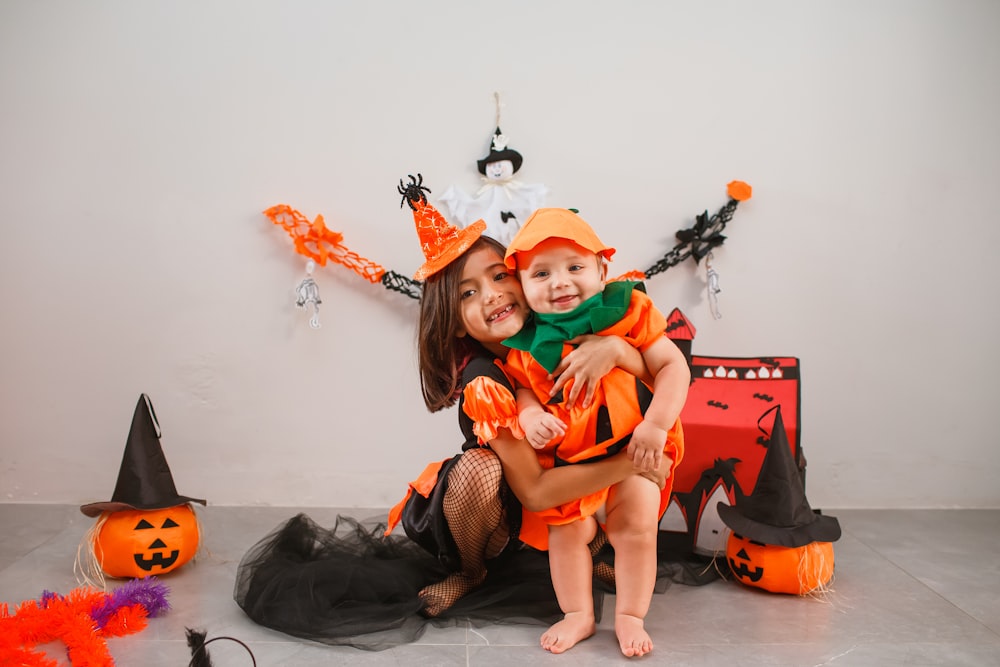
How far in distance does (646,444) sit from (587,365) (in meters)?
0.18

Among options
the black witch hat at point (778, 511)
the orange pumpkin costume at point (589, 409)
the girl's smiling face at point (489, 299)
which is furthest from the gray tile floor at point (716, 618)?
the girl's smiling face at point (489, 299)

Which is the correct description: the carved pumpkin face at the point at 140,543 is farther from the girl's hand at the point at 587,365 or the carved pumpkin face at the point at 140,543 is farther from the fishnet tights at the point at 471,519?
the girl's hand at the point at 587,365

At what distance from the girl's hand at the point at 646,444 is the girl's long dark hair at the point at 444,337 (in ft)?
1.34

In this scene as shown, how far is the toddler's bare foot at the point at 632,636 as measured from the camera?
5.01ft

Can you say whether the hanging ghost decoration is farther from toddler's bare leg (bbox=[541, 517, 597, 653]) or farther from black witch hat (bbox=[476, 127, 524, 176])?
toddler's bare leg (bbox=[541, 517, 597, 653])

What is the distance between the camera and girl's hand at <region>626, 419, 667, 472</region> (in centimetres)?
154

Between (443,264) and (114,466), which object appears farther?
(114,466)

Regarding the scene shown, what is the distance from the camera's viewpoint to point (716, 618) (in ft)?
5.74

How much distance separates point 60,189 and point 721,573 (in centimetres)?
220

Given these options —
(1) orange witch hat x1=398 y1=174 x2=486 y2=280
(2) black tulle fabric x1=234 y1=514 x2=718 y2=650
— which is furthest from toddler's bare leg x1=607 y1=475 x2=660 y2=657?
(1) orange witch hat x1=398 y1=174 x2=486 y2=280

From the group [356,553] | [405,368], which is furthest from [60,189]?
[356,553]

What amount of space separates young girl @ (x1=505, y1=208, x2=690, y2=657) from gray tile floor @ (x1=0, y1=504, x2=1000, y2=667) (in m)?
0.11

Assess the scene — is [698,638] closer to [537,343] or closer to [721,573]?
[721,573]

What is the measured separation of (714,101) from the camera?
2.59m
